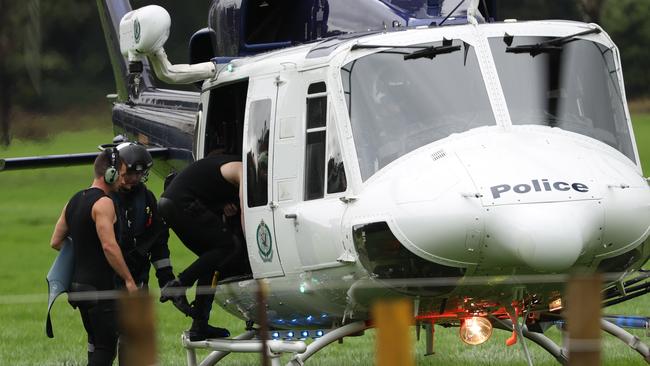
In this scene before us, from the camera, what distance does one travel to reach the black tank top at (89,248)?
1051 centimetres

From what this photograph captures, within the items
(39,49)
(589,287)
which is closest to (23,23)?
(39,49)

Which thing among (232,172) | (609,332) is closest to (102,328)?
(232,172)

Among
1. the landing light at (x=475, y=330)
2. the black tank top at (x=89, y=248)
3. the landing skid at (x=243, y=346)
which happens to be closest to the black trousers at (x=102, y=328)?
the black tank top at (x=89, y=248)

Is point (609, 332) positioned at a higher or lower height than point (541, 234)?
lower

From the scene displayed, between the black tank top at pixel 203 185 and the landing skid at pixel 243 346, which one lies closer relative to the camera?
the landing skid at pixel 243 346

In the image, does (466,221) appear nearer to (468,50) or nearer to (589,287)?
(468,50)

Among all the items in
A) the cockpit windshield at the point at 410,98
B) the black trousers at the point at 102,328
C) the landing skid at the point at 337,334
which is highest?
the cockpit windshield at the point at 410,98

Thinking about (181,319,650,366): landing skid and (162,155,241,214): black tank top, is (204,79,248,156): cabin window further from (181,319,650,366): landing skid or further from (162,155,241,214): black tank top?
(181,319,650,366): landing skid

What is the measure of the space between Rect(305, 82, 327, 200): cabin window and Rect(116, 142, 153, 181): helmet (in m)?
1.49

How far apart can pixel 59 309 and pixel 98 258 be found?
7648mm

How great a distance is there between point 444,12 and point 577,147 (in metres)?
1.75

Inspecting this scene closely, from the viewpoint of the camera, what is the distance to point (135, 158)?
1071 centimetres

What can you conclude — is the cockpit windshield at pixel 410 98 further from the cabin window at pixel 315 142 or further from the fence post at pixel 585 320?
the fence post at pixel 585 320

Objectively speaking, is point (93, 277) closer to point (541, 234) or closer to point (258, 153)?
point (258, 153)
